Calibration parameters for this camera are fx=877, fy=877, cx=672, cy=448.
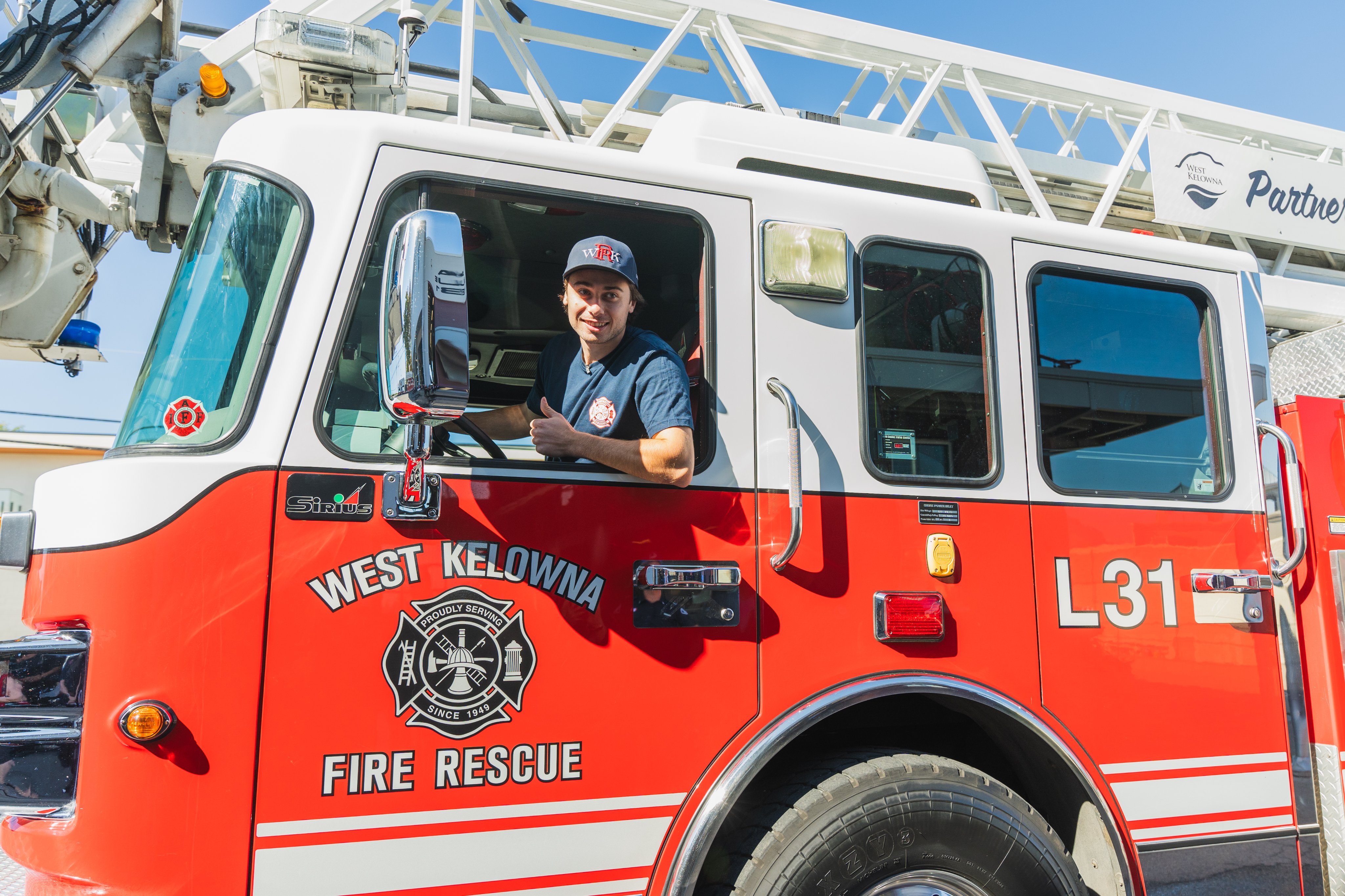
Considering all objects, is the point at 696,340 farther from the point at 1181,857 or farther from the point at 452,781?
the point at 1181,857

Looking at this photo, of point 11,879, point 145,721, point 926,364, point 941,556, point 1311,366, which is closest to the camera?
point 145,721

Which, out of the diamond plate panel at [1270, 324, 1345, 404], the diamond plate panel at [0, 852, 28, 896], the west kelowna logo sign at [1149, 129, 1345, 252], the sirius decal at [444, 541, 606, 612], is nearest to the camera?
the sirius decal at [444, 541, 606, 612]

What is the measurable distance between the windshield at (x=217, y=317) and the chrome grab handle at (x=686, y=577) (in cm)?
102

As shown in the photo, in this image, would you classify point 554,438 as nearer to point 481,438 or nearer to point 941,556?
point 481,438

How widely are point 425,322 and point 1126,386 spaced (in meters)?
2.27

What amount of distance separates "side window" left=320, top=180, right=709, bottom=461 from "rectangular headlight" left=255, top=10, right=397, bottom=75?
0.91 metres

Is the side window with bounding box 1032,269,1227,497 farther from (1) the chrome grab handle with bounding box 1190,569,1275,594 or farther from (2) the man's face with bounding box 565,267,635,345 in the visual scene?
(2) the man's face with bounding box 565,267,635,345

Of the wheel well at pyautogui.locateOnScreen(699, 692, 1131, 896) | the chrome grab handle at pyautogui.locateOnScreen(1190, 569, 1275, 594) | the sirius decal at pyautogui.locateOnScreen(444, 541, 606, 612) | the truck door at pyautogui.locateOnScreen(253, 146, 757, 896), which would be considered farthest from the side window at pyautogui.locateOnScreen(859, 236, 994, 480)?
the sirius decal at pyautogui.locateOnScreen(444, 541, 606, 612)

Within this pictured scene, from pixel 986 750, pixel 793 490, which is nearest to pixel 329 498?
pixel 793 490

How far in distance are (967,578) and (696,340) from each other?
1029 mm

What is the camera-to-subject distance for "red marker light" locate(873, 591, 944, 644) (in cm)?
240

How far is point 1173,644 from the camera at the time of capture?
2.67m

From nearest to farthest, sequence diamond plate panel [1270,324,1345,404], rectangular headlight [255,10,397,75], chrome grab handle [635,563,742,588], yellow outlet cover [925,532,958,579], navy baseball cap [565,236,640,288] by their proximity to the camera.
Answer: chrome grab handle [635,563,742,588] → navy baseball cap [565,236,640,288] → yellow outlet cover [925,532,958,579] → rectangular headlight [255,10,397,75] → diamond plate panel [1270,324,1345,404]

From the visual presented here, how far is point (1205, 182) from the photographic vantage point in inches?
→ 184
